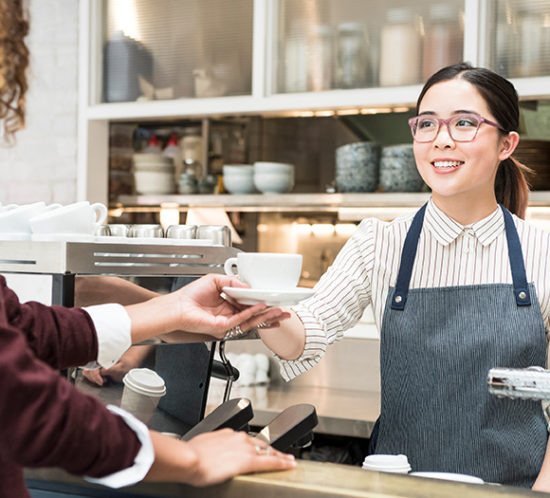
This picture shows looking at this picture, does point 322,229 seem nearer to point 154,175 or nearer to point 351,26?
point 154,175

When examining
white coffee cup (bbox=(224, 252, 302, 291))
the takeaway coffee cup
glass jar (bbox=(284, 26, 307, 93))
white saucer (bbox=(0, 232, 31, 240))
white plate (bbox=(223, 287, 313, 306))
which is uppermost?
glass jar (bbox=(284, 26, 307, 93))

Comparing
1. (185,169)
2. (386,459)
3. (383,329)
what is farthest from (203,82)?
(386,459)

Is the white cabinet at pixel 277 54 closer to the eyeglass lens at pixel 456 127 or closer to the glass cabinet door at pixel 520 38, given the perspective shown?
the glass cabinet door at pixel 520 38

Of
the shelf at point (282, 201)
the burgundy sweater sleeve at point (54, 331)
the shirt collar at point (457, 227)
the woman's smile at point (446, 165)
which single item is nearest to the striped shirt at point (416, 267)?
the shirt collar at point (457, 227)

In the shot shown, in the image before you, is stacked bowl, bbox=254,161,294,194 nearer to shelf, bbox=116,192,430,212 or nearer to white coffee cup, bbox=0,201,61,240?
shelf, bbox=116,192,430,212

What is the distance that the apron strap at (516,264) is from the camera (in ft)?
5.01

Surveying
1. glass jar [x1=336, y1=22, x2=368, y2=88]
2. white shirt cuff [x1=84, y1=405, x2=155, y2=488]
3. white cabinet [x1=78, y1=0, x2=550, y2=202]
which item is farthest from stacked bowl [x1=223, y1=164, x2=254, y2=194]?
white shirt cuff [x1=84, y1=405, x2=155, y2=488]

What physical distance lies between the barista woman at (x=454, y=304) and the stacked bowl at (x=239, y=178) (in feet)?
5.05

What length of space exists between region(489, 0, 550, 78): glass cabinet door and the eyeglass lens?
52.2 inches

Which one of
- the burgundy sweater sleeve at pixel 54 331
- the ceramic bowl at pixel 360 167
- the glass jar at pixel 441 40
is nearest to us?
the burgundy sweater sleeve at pixel 54 331

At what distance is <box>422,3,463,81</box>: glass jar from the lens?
9.18ft

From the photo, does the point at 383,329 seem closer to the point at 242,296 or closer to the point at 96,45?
the point at 242,296

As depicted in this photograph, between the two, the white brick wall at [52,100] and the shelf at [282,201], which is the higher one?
the white brick wall at [52,100]

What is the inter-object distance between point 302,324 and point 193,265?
0.95 feet
